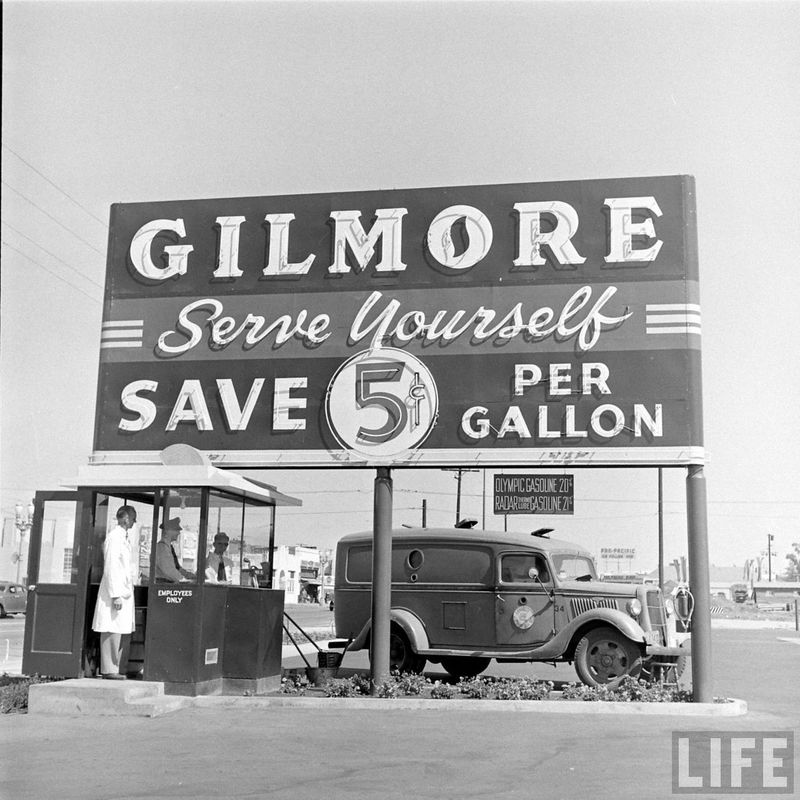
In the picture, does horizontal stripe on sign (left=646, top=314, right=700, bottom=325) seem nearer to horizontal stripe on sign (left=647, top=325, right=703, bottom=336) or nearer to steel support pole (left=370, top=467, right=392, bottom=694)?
horizontal stripe on sign (left=647, top=325, right=703, bottom=336)

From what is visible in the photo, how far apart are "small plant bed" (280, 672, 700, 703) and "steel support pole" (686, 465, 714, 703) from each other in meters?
0.32

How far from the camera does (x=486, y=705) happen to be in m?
12.2

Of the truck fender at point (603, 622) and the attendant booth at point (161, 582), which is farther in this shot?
the truck fender at point (603, 622)

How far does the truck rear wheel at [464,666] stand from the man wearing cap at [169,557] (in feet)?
20.4

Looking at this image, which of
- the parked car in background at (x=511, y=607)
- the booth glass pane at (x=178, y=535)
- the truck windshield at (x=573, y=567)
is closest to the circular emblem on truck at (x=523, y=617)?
the parked car in background at (x=511, y=607)

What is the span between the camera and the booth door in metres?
12.4

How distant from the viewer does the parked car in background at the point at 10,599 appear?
133 feet

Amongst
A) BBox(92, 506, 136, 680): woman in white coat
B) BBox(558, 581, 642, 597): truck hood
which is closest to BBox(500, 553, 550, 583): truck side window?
BBox(558, 581, 642, 597): truck hood

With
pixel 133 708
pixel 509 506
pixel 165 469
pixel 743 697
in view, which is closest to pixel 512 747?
pixel 133 708

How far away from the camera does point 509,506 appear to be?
102 ft

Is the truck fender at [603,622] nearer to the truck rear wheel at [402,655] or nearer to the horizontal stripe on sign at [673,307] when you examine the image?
the truck rear wheel at [402,655]

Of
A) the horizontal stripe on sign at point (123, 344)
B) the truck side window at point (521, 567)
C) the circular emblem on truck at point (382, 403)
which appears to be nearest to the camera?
the circular emblem on truck at point (382, 403)

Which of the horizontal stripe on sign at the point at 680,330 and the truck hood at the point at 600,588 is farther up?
the horizontal stripe on sign at the point at 680,330

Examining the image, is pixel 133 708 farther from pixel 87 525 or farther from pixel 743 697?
pixel 743 697
